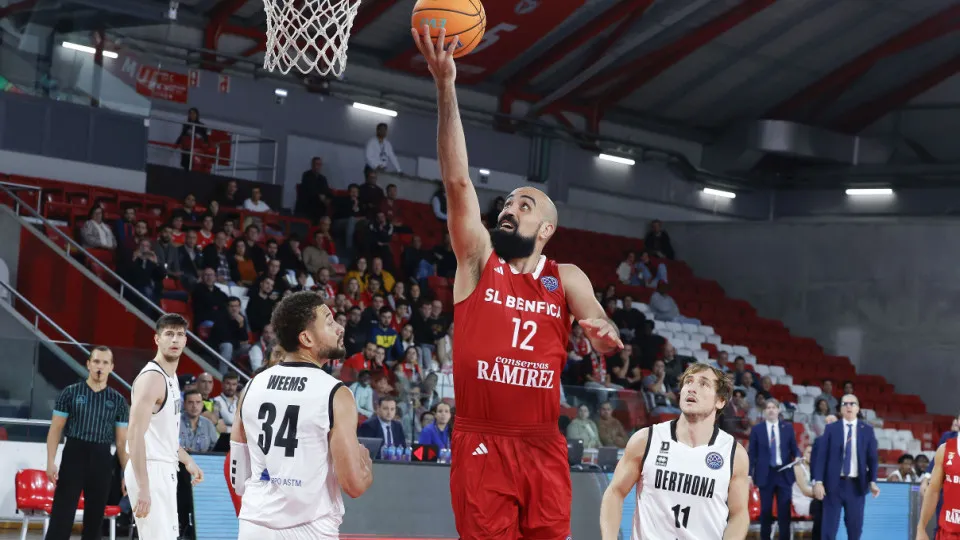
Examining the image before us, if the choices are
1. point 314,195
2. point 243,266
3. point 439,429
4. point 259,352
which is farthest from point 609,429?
point 314,195

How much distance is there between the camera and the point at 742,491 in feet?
21.8

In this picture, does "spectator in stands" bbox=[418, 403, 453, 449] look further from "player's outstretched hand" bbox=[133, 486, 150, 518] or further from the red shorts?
the red shorts

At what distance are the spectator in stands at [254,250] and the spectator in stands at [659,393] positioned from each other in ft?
A: 18.7

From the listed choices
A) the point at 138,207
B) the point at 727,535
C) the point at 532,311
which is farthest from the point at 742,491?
the point at 138,207

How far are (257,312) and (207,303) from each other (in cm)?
78

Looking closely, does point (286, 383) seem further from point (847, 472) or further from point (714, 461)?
point (847, 472)

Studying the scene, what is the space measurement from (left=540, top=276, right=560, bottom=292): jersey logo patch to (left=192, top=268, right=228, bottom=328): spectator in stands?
11.1 meters

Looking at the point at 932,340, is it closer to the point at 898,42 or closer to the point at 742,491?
the point at 898,42

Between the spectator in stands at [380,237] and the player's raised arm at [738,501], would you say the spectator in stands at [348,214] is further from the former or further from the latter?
the player's raised arm at [738,501]

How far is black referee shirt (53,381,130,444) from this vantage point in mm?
9516

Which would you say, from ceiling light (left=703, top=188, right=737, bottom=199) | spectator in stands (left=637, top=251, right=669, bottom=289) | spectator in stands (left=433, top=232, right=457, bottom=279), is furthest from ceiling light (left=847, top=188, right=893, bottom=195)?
spectator in stands (left=433, top=232, right=457, bottom=279)

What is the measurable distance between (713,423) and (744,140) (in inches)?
945

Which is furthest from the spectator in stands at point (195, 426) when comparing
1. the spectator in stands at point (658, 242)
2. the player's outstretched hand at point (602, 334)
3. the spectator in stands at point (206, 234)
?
the spectator in stands at point (658, 242)

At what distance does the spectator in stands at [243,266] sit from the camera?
709 inches
